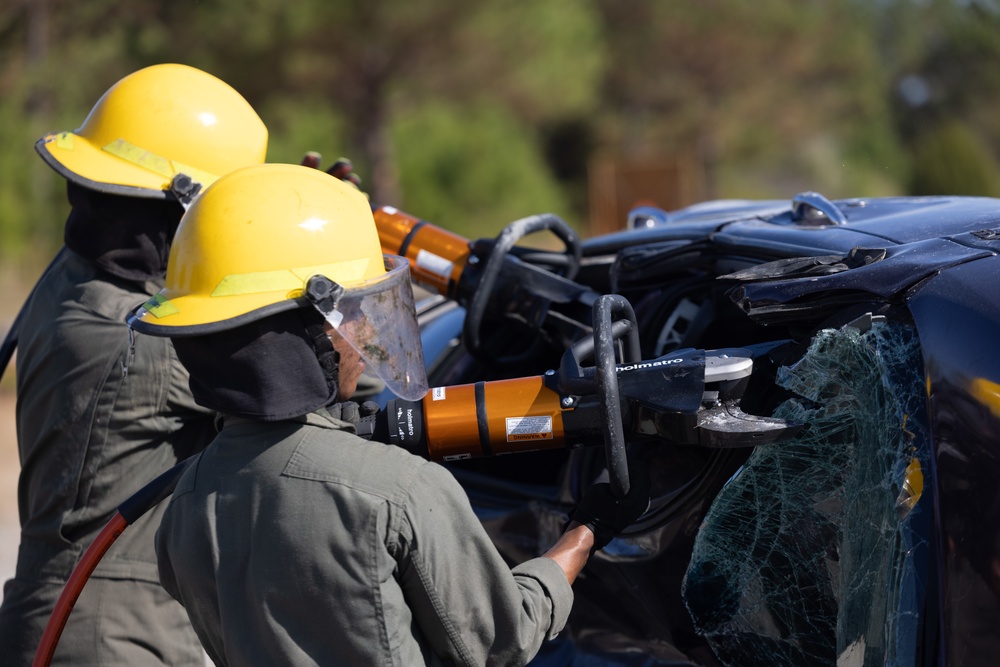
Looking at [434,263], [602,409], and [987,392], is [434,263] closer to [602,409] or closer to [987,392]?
[602,409]

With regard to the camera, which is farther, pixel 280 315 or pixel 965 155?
pixel 965 155

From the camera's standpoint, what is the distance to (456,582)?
1688 mm

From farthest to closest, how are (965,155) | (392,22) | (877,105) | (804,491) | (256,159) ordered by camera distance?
(877,105) → (965,155) → (392,22) → (256,159) → (804,491)

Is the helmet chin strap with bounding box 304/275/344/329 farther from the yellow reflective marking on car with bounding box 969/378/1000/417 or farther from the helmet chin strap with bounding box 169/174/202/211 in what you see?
the yellow reflective marking on car with bounding box 969/378/1000/417

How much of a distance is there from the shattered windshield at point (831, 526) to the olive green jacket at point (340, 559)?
1.55ft

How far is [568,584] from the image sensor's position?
1.90 metres

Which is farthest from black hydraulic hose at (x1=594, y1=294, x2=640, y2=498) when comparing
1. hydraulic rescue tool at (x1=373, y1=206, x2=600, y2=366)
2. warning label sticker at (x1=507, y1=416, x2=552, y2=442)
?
hydraulic rescue tool at (x1=373, y1=206, x2=600, y2=366)

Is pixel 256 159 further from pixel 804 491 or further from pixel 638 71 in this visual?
pixel 638 71

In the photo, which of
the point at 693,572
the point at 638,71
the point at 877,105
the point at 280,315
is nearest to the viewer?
the point at 280,315

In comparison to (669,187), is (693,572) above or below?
below

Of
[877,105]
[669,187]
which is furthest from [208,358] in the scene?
[877,105]

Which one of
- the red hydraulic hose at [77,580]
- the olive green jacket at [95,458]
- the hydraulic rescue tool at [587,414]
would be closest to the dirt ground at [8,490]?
the olive green jacket at [95,458]

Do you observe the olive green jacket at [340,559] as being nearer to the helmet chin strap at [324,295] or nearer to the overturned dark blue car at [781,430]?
the helmet chin strap at [324,295]

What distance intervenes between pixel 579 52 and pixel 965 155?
7.24 metres
